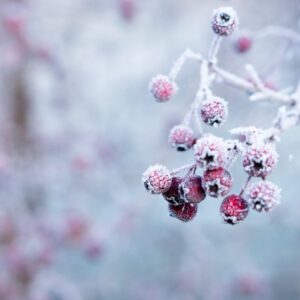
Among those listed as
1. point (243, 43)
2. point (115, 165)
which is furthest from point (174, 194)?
point (115, 165)

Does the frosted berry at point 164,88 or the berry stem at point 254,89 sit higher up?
the berry stem at point 254,89

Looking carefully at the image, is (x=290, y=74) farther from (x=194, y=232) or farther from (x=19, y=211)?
(x=19, y=211)

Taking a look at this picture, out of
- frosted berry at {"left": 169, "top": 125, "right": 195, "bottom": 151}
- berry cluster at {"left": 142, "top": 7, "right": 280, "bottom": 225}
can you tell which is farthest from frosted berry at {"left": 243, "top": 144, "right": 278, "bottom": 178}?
frosted berry at {"left": 169, "top": 125, "right": 195, "bottom": 151}

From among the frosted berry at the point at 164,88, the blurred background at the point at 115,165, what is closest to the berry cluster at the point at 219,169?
the frosted berry at the point at 164,88

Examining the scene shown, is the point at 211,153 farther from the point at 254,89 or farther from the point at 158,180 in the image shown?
the point at 254,89

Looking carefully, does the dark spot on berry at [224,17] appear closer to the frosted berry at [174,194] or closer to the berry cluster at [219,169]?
the berry cluster at [219,169]

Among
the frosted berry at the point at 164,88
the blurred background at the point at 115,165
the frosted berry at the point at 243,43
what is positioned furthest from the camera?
the blurred background at the point at 115,165
